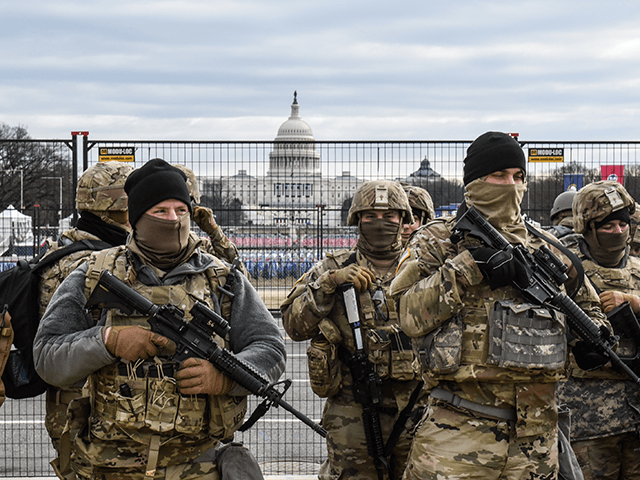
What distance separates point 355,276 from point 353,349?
0.44 meters

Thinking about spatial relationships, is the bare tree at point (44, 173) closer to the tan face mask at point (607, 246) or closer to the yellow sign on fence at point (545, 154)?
the yellow sign on fence at point (545, 154)

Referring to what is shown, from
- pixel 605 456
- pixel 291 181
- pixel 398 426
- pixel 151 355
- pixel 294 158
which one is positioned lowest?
Result: pixel 605 456

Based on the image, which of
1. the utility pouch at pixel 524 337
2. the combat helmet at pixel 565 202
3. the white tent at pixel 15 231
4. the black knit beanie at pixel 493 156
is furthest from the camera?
the white tent at pixel 15 231

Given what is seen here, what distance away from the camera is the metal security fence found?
922 cm

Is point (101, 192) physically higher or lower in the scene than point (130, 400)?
higher

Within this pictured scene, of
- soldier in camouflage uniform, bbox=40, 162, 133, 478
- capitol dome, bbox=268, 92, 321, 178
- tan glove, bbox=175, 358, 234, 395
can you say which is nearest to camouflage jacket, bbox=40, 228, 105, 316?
soldier in camouflage uniform, bbox=40, 162, 133, 478

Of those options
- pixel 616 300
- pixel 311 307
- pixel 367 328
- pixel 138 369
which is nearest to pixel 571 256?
pixel 616 300

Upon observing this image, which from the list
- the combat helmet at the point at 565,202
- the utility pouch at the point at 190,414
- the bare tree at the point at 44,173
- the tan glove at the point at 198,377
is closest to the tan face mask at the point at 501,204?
the tan glove at the point at 198,377

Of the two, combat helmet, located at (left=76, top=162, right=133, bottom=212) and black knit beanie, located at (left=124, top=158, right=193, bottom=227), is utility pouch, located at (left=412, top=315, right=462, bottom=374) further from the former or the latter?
combat helmet, located at (left=76, top=162, right=133, bottom=212)

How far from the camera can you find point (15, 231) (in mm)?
10375

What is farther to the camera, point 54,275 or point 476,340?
point 54,275

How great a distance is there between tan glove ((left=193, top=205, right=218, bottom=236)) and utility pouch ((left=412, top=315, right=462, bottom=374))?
2720 millimetres

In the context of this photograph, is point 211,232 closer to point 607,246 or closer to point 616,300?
point 607,246

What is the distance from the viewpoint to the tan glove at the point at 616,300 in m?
4.43
